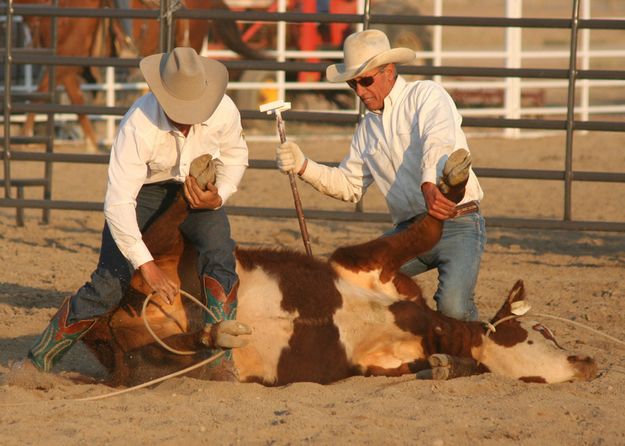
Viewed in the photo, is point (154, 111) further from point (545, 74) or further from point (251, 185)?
point (251, 185)

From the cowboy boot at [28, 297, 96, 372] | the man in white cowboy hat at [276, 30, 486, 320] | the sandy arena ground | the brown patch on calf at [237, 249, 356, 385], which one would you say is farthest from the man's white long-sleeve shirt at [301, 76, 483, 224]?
the cowboy boot at [28, 297, 96, 372]

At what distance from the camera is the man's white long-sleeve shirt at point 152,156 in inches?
150

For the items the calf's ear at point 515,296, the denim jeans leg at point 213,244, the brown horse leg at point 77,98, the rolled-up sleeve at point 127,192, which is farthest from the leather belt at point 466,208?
the brown horse leg at point 77,98

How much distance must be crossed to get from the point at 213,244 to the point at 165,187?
377mm

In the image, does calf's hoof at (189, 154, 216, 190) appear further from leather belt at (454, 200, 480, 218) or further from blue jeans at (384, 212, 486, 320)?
leather belt at (454, 200, 480, 218)

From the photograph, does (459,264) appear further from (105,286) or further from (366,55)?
(105,286)

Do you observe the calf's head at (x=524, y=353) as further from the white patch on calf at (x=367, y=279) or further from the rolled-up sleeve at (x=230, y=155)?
the rolled-up sleeve at (x=230, y=155)

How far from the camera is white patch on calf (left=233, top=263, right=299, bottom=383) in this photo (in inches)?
159

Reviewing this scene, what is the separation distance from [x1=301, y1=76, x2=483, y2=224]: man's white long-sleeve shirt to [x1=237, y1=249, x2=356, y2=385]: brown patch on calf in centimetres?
66

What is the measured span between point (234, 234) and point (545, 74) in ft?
7.99

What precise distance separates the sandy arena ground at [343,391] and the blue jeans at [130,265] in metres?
0.31

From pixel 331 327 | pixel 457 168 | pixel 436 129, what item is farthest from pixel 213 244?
pixel 436 129

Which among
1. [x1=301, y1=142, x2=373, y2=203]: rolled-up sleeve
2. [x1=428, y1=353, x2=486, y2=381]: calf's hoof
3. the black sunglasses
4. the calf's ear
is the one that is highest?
the black sunglasses

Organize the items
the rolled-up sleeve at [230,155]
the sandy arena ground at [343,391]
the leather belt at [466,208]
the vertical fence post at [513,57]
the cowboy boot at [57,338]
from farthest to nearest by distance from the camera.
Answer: the vertical fence post at [513,57] < the leather belt at [466,208] < the rolled-up sleeve at [230,155] < the cowboy boot at [57,338] < the sandy arena ground at [343,391]
